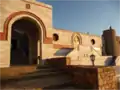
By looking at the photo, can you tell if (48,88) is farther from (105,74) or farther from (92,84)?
(105,74)

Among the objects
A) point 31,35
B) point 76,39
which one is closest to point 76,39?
point 76,39

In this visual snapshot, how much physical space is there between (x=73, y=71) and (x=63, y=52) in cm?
1068

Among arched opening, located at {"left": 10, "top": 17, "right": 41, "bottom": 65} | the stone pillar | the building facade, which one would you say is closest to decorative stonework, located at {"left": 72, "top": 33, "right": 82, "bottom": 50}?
the building facade

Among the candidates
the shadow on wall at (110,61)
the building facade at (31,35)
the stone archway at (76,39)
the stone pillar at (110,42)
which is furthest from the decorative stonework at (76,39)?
the stone pillar at (110,42)

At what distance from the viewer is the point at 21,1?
11.4 m

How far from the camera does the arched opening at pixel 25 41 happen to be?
13.5m

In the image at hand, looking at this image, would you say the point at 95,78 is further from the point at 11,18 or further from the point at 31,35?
the point at 31,35

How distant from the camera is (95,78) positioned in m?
5.16

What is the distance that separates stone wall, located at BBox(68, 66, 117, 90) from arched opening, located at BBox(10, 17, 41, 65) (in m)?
7.12

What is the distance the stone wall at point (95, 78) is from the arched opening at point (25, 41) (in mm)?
7124

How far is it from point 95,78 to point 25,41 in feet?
46.8

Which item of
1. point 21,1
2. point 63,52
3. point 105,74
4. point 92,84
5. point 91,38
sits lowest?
point 92,84

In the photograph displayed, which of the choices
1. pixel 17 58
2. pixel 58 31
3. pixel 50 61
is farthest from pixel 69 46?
pixel 50 61

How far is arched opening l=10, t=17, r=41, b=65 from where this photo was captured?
13547 millimetres
